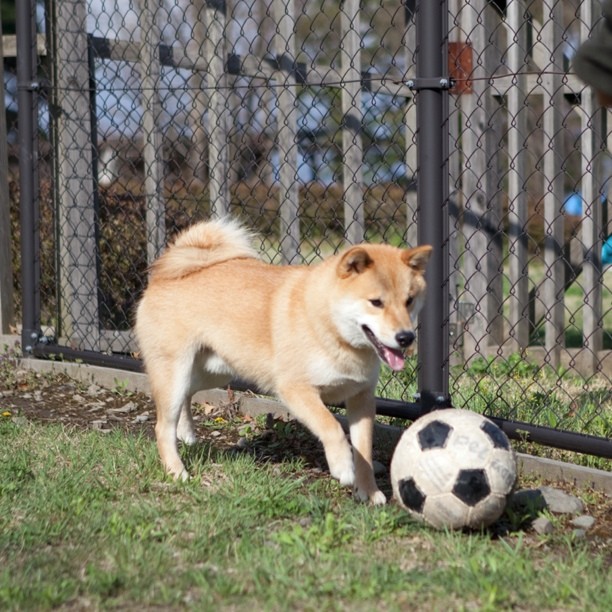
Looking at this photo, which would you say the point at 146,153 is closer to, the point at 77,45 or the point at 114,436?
the point at 77,45

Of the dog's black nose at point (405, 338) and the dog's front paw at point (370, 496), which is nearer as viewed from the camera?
the dog's black nose at point (405, 338)

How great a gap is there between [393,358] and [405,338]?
4.5 inches

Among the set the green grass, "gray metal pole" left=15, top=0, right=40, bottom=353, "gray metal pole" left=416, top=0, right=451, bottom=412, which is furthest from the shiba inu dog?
"gray metal pole" left=15, top=0, right=40, bottom=353

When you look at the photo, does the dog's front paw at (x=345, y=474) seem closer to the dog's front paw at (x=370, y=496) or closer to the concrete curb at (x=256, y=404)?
the dog's front paw at (x=370, y=496)

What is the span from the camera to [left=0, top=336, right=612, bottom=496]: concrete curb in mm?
4039

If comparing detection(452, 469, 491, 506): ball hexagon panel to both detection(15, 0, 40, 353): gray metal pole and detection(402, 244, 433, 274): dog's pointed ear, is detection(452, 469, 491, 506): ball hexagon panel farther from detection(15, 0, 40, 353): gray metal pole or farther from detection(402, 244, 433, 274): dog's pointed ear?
detection(15, 0, 40, 353): gray metal pole

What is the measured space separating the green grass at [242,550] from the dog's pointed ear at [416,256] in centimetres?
96

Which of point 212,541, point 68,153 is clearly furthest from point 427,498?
point 68,153

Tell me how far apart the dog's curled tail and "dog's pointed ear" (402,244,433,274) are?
99 centimetres

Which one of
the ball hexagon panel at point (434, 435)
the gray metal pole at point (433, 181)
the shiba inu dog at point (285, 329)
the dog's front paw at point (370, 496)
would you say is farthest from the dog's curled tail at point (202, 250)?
the ball hexagon panel at point (434, 435)

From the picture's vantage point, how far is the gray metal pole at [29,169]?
6.35m

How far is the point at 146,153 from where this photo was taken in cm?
638

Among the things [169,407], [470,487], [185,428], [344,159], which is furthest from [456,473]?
[344,159]

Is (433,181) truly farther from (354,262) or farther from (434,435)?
(434,435)
